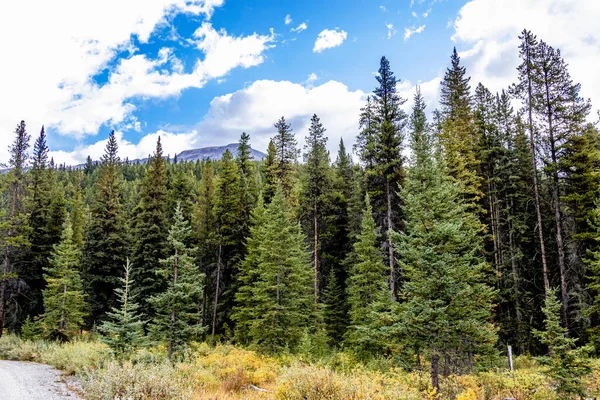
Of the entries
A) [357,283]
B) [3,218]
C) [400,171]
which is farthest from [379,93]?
[3,218]

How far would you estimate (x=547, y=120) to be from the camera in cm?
2170

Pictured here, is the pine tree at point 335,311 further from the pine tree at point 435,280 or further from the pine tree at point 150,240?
the pine tree at point 435,280

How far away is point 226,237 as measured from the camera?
94.9 ft

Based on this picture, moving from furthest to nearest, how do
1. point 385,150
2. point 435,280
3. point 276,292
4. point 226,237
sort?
point 226,237 → point 276,292 → point 385,150 → point 435,280

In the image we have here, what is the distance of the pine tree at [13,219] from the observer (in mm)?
26906

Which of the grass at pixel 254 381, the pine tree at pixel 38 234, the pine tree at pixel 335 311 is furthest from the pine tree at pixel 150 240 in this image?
the pine tree at pixel 335 311

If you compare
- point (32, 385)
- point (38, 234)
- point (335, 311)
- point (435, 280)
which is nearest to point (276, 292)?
point (335, 311)

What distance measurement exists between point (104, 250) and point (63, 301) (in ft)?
16.9

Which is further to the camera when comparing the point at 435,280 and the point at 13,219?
the point at 13,219

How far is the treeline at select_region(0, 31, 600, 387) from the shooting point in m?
15.3

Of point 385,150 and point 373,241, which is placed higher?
point 385,150

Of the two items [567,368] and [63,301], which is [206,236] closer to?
[63,301]

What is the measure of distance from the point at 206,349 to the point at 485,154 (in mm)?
24250

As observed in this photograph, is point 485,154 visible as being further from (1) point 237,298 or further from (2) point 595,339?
(1) point 237,298
